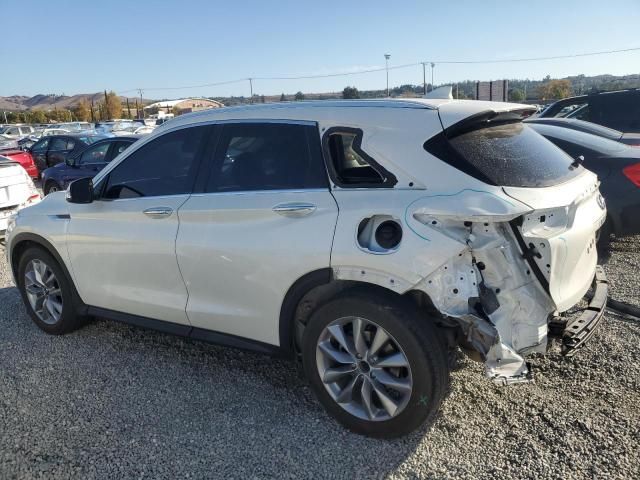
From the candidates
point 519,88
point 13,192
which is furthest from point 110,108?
point 13,192

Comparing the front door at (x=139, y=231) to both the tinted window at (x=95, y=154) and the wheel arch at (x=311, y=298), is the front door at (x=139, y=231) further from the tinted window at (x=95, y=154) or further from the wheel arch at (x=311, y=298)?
the tinted window at (x=95, y=154)

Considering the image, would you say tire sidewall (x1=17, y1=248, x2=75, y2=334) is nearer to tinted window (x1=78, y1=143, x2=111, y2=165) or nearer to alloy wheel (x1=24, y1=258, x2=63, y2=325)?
alloy wheel (x1=24, y1=258, x2=63, y2=325)

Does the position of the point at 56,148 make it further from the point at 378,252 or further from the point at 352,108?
the point at 378,252

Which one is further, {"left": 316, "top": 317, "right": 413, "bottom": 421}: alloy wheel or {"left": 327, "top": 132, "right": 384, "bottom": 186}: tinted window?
{"left": 327, "top": 132, "right": 384, "bottom": 186}: tinted window

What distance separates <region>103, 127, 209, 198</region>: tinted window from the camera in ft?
12.0

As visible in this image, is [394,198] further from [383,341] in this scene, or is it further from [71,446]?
[71,446]

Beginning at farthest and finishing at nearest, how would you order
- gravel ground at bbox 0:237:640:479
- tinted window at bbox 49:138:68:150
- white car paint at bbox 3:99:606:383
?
1. tinted window at bbox 49:138:68:150
2. gravel ground at bbox 0:237:640:479
3. white car paint at bbox 3:99:606:383

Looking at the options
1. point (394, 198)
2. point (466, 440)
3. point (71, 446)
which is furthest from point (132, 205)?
point (466, 440)

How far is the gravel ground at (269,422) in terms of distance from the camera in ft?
9.11

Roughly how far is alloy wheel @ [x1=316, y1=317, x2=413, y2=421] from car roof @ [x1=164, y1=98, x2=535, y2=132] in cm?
118

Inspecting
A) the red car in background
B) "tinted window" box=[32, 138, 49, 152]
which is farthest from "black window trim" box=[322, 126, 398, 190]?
"tinted window" box=[32, 138, 49, 152]

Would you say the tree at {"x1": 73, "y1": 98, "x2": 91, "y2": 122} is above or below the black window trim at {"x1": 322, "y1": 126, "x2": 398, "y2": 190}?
below

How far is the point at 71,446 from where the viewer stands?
3.04 metres

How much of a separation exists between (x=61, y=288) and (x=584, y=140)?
5384 mm
